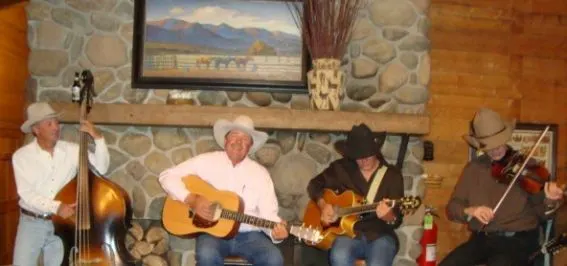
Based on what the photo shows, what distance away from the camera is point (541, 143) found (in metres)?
4.89

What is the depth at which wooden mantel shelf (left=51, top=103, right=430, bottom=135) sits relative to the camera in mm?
4129

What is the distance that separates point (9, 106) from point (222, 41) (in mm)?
1943

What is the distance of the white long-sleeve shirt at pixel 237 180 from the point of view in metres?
3.79

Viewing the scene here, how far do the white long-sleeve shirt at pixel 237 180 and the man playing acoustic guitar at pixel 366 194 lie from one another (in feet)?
1.01

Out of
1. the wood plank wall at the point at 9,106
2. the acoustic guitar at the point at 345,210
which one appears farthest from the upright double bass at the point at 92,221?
the wood plank wall at the point at 9,106

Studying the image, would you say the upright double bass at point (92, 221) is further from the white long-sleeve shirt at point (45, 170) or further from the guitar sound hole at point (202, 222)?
the guitar sound hole at point (202, 222)

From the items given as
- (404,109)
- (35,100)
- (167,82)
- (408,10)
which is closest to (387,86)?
(404,109)

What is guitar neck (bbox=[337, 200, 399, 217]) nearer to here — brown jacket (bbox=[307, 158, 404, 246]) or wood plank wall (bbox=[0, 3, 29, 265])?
brown jacket (bbox=[307, 158, 404, 246])

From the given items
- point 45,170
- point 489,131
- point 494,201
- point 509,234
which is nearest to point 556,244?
point 509,234

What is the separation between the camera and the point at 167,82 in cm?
436

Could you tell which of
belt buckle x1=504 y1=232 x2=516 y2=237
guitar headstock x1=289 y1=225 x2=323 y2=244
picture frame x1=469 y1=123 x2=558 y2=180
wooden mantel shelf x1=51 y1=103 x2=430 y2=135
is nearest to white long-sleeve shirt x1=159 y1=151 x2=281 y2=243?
guitar headstock x1=289 y1=225 x2=323 y2=244

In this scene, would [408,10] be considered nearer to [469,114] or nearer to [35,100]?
[469,114]

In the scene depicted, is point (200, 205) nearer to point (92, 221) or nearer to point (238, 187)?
point (238, 187)

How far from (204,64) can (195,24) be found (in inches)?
10.9
